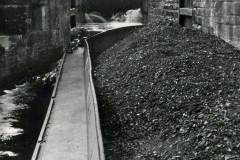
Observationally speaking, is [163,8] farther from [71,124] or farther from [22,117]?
[71,124]

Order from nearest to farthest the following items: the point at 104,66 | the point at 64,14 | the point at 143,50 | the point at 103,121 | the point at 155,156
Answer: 1. the point at 155,156
2. the point at 103,121
3. the point at 143,50
4. the point at 104,66
5. the point at 64,14

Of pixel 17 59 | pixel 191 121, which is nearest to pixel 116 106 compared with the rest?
pixel 191 121

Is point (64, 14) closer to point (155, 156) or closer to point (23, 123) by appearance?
point (23, 123)

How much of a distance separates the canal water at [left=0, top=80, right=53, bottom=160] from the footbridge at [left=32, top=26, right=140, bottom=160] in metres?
1.15

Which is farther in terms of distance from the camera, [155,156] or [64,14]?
[64,14]

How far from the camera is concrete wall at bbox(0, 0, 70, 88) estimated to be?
57.2 ft

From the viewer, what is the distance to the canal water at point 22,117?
1081 centimetres

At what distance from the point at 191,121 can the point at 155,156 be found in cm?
90

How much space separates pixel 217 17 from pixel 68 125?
4814 mm

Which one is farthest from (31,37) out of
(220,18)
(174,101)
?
(174,101)

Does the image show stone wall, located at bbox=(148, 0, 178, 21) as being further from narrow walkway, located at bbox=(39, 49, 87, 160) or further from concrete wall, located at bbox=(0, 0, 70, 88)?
narrow walkway, located at bbox=(39, 49, 87, 160)

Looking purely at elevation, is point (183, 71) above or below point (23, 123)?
above

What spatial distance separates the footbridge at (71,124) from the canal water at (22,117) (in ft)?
3.76

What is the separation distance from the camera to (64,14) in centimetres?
2172
